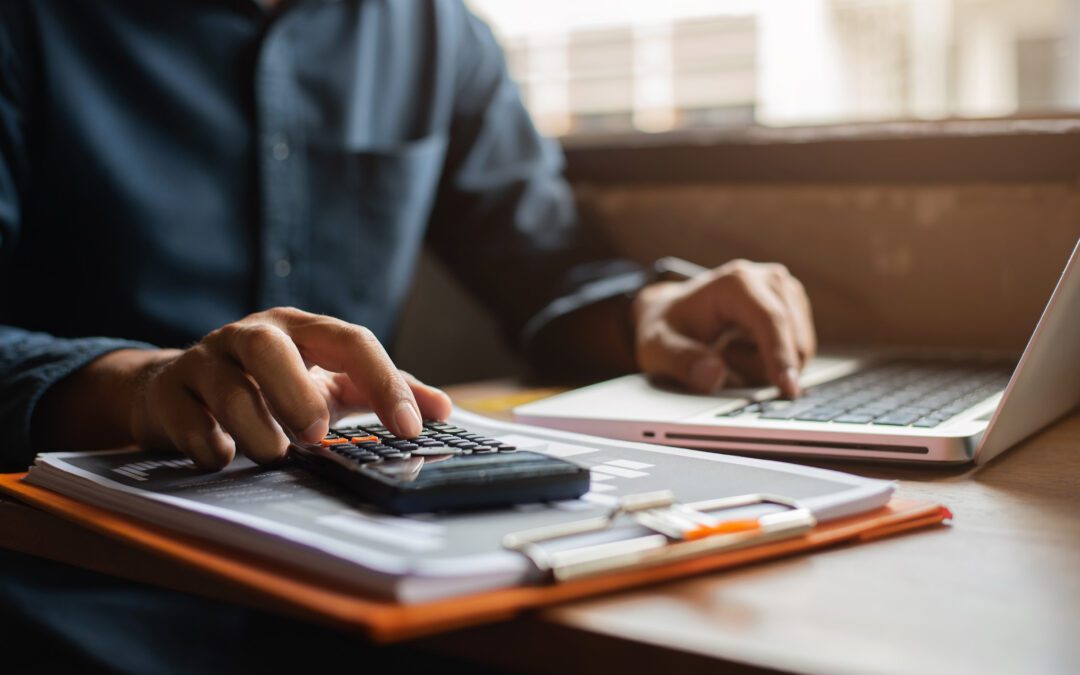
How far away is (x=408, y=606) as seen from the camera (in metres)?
0.32

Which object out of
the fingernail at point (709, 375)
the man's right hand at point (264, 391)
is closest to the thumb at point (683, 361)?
the fingernail at point (709, 375)

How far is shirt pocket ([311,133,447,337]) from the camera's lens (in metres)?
1.12

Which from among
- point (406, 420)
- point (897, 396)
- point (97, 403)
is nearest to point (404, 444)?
point (406, 420)

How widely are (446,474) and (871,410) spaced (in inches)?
14.2

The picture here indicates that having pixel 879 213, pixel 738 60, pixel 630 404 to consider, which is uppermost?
pixel 738 60

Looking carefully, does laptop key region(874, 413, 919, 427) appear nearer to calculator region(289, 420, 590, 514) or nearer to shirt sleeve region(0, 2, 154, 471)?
calculator region(289, 420, 590, 514)

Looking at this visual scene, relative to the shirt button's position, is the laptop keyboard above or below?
below

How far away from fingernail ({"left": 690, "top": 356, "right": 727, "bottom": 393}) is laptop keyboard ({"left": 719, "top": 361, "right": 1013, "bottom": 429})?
0.22 ft

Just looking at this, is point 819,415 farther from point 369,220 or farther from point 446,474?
point 369,220

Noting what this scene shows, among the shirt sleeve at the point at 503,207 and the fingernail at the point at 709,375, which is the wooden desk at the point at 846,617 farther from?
the shirt sleeve at the point at 503,207

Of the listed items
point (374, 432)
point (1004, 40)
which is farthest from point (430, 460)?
point (1004, 40)

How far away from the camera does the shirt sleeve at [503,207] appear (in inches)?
48.1

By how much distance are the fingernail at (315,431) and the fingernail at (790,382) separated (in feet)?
1.23

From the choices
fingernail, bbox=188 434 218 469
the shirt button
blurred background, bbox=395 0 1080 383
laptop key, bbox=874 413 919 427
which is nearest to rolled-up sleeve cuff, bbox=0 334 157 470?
fingernail, bbox=188 434 218 469
